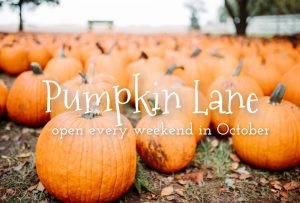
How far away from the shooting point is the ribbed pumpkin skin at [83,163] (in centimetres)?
263

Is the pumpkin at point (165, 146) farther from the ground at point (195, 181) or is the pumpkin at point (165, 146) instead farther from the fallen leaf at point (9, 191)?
the fallen leaf at point (9, 191)

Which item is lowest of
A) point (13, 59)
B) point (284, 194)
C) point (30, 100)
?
point (284, 194)

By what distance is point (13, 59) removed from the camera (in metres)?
7.66

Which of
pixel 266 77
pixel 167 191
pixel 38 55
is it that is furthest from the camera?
pixel 38 55

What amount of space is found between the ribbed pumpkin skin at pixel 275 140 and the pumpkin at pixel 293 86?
1426 mm

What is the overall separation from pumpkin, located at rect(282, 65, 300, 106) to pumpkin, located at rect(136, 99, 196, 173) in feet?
7.39

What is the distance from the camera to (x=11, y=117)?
4484 millimetres

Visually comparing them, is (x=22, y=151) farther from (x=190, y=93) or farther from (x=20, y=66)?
(x=20, y=66)

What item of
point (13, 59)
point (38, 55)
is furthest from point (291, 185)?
point (38, 55)

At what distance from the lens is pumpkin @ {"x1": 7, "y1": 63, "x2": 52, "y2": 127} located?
429 cm

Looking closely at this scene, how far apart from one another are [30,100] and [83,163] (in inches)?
78.2

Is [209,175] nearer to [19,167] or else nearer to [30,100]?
[19,167]

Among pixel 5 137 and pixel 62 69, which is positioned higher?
pixel 62 69

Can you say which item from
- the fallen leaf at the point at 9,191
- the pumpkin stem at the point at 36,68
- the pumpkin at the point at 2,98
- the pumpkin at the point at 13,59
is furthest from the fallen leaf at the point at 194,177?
the pumpkin at the point at 13,59
